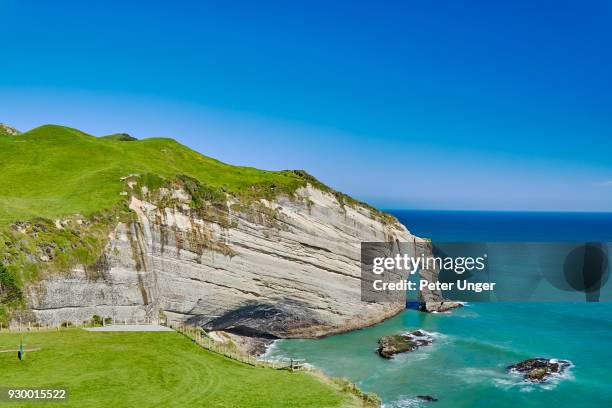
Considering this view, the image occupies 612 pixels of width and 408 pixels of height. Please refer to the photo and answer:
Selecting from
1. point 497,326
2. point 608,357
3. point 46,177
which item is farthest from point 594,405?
point 46,177

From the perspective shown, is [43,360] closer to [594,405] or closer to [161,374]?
[161,374]

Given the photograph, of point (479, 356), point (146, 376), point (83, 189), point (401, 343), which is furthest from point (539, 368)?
point (83, 189)

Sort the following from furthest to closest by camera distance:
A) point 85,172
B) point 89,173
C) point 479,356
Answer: point 85,172
point 89,173
point 479,356

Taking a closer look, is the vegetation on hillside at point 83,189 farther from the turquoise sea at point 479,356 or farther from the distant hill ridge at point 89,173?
the turquoise sea at point 479,356

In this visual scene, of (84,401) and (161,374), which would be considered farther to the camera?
(161,374)

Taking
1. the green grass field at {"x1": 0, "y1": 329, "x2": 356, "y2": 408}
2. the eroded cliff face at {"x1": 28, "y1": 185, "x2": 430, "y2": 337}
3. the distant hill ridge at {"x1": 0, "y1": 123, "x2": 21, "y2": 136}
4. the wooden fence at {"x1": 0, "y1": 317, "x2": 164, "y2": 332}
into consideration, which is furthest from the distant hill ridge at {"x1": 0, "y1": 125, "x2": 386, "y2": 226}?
the distant hill ridge at {"x1": 0, "y1": 123, "x2": 21, "y2": 136}

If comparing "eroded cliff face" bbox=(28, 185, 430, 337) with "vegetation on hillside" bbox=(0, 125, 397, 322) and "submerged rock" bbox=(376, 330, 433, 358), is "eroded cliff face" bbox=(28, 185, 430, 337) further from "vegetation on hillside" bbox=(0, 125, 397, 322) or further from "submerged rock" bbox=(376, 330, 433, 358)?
"submerged rock" bbox=(376, 330, 433, 358)

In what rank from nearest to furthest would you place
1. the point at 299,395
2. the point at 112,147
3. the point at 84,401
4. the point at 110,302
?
the point at 84,401 < the point at 299,395 < the point at 110,302 < the point at 112,147

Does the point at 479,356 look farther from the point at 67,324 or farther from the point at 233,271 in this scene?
the point at 67,324
